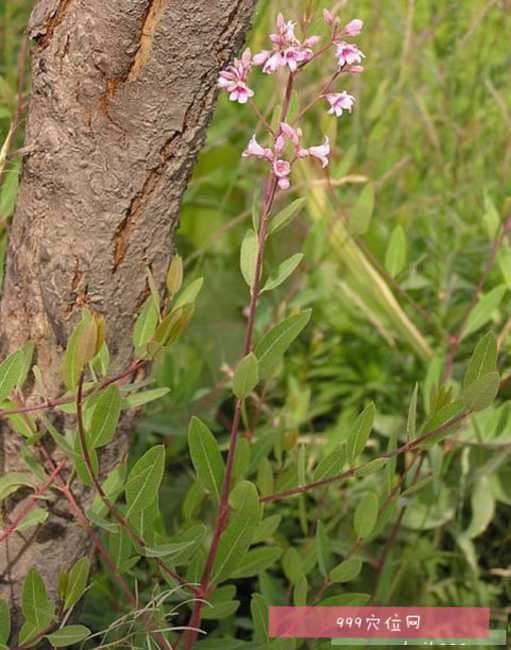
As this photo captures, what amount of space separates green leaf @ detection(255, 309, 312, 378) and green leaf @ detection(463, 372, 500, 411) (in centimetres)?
16

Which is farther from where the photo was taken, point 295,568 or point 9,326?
point 295,568

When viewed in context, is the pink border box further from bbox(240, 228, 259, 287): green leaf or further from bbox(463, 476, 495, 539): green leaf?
bbox(240, 228, 259, 287): green leaf

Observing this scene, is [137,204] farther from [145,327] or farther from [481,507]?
[481,507]

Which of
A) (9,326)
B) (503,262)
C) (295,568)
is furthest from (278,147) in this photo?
(503,262)

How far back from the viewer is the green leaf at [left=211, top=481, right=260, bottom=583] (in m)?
0.94

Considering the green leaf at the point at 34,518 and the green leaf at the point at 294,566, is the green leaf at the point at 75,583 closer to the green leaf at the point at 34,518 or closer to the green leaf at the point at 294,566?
the green leaf at the point at 34,518

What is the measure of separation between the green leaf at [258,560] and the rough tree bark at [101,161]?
18cm

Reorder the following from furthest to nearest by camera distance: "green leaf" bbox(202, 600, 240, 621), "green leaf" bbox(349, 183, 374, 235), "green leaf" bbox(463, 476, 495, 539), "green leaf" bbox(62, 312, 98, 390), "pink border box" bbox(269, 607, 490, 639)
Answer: "green leaf" bbox(463, 476, 495, 539), "green leaf" bbox(349, 183, 374, 235), "pink border box" bbox(269, 607, 490, 639), "green leaf" bbox(202, 600, 240, 621), "green leaf" bbox(62, 312, 98, 390)

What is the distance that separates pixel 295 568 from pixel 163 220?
0.43 meters

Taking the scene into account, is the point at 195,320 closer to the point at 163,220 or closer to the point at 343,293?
the point at 343,293

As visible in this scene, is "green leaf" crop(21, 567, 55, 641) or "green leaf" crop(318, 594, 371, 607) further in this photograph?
"green leaf" crop(318, 594, 371, 607)

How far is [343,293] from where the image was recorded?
73.6 inches

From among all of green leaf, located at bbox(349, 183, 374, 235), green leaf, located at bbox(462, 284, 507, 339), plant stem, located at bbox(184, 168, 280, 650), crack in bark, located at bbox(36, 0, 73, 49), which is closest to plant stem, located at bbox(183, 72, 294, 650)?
plant stem, located at bbox(184, 168, 280, 650)

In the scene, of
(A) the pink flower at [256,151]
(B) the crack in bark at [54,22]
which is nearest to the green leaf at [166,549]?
(A) the pink flower at [256,151]
